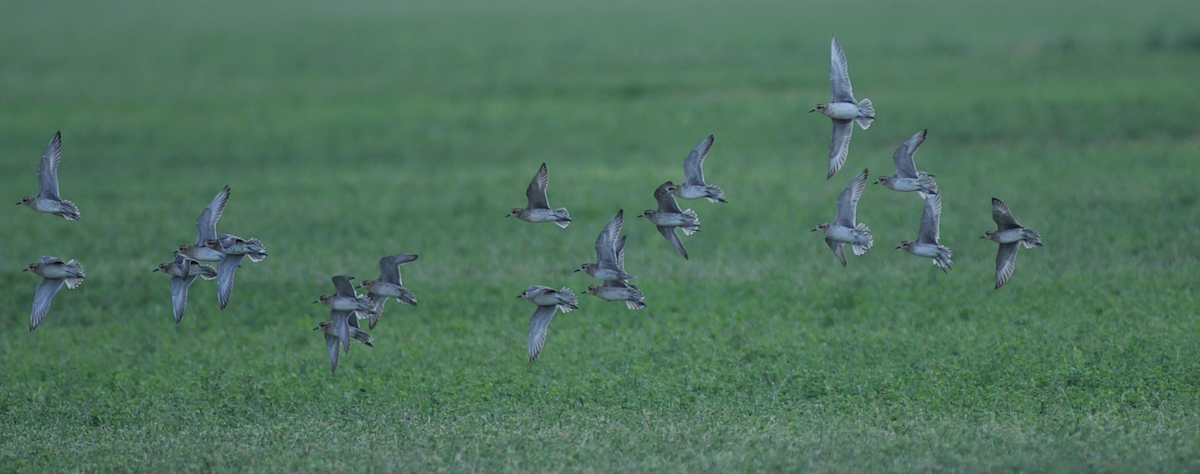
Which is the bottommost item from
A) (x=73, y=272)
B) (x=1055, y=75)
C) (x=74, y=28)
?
A: (x=73, y=272)

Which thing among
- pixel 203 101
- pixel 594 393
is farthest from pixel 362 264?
pixel 203 101

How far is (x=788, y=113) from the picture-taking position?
90.4 ft

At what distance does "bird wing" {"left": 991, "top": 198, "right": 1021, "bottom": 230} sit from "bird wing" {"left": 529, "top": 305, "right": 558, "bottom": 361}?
3.53m

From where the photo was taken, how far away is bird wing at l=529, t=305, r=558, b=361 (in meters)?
10.5

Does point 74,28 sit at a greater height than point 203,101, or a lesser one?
greater

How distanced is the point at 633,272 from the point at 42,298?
324 inches

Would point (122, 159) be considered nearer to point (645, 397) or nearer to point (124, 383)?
point (124, 383)

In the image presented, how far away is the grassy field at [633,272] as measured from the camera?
11367mm

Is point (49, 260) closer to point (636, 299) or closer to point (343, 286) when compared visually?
point (343, 286)

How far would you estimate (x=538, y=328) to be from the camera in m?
10.6

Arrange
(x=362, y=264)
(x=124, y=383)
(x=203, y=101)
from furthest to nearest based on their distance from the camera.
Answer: (x=203, y=101), (x=362, y=264), (x=124, y=383)

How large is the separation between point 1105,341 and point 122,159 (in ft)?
67.9

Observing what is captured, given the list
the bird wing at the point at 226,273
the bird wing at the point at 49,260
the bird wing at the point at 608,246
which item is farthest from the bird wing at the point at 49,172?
the bird wing at the point at 608,246

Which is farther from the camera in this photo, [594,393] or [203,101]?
[203,101]
